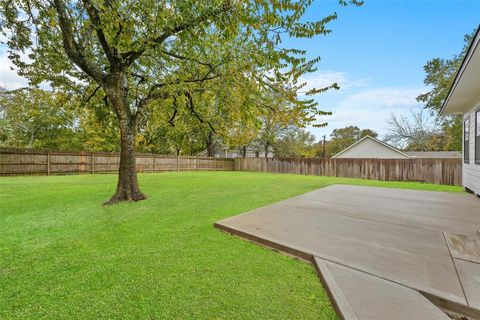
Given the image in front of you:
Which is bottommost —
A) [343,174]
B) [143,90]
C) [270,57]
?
[343,174]

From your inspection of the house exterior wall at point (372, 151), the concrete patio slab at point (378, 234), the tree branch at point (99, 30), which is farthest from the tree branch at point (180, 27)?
the house exterior wall at point (372, 151)

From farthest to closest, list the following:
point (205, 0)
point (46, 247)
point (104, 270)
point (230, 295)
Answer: point (205, 0) → point (46, 247) → point (104, 270) → point (230, 295)

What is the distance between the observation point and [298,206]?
4551 millimetres

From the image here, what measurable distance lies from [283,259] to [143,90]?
7180 mm

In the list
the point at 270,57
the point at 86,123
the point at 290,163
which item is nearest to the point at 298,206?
the point at 270,57

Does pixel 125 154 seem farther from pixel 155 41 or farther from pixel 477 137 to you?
pixel 477 137

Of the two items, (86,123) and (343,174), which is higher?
(86,123)

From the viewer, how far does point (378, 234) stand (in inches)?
114

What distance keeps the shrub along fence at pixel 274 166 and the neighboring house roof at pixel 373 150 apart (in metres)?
7.90

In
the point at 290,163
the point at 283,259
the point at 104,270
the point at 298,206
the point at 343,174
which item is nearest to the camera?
the point at 104,270

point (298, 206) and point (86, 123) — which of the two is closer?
point (298, 206)

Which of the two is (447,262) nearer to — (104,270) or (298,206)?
(298,206)

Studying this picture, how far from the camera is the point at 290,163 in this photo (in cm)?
1795

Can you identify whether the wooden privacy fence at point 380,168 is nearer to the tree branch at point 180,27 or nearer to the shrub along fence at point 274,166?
the shrub along fence at point 274,166
